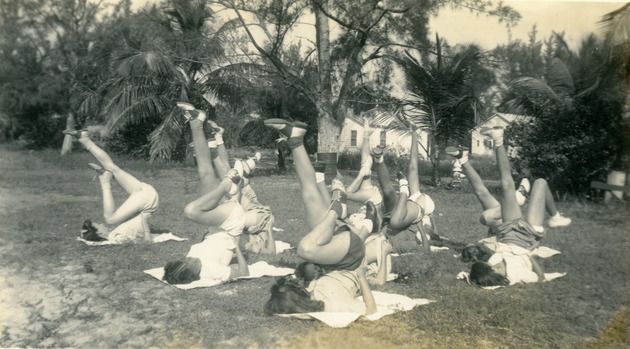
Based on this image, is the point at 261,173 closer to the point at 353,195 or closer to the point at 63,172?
the point at 63,172

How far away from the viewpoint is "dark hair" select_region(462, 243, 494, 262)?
223 inches

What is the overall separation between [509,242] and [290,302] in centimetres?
282

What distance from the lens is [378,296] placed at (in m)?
4.92

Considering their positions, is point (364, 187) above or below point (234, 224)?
above

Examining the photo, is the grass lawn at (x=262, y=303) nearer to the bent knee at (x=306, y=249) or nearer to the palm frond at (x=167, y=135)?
the bent knee at (x=306, y=249)

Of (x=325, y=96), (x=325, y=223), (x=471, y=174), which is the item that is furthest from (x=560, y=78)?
(x=325, y=223)

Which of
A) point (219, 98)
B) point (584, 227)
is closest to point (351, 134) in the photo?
point (219, 98)

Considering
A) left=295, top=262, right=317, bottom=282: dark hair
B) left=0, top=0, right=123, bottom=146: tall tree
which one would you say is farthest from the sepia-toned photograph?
left=0, top=0, right=123, bottom=146: tall tree

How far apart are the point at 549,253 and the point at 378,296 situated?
123 inches

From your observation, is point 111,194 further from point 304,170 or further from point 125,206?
point 304,170

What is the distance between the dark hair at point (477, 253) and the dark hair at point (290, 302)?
2.24 m

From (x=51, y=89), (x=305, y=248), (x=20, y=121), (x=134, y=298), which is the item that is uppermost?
(x=51, y=89)

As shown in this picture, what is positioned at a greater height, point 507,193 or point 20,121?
point 20,121

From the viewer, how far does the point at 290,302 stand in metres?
4.34
